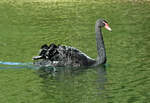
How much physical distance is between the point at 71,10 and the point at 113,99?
1173cm

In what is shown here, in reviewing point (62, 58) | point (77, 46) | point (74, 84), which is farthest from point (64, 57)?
point (77, 46)

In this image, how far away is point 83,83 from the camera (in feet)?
31.8

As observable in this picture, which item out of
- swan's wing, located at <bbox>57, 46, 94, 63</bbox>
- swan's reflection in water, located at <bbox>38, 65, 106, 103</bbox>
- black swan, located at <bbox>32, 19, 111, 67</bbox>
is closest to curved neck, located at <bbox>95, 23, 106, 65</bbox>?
black swan, located at <bbox>32, 19, 111, 67</bbox>

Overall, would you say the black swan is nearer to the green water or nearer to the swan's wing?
the swan's wing

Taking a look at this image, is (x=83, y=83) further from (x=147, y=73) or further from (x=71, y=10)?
(x=71, y=10)

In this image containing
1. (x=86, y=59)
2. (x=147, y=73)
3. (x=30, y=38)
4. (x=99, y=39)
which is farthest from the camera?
(x=30, y=38)

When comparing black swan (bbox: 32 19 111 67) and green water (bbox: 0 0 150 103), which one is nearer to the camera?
green water (bbox: 0 0 150 103)

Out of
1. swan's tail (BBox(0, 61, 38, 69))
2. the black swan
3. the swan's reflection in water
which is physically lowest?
the swan's reflection in water

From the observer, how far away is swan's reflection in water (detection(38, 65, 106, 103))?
340 inches

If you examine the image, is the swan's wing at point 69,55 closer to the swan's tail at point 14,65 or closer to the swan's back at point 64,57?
the swan's back at point 64,57

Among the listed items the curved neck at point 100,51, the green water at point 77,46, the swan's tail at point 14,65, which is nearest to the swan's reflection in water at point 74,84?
the green water at point 77,46

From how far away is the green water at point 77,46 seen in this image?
8.92 metres

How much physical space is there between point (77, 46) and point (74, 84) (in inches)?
154

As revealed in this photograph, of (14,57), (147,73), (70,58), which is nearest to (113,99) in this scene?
(147,73)
